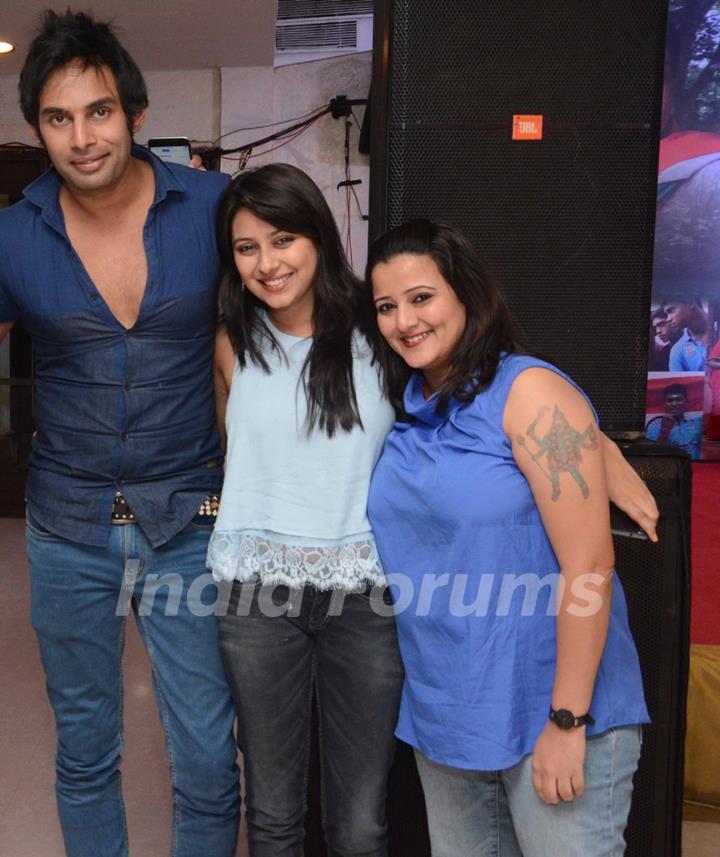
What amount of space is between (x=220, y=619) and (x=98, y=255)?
641mm

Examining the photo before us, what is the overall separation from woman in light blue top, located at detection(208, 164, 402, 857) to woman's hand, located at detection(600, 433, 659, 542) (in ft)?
1.19

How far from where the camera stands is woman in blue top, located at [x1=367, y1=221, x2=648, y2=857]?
1220mm

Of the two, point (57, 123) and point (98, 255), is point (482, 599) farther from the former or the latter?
point (57, 123)

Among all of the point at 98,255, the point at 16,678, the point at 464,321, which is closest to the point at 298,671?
the point at 464,321

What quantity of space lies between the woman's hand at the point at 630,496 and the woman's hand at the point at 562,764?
0.34 metres

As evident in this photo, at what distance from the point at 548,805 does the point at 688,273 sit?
17.4 feet

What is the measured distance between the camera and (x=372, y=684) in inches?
55.2

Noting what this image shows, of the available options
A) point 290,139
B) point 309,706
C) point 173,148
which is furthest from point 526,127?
point 290,139

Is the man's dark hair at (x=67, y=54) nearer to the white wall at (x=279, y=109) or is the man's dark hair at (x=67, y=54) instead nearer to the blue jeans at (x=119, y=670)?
the blue jeans at (x=119, y=670)

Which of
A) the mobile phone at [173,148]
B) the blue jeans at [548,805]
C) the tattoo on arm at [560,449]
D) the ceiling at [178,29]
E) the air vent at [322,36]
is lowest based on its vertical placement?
the blue jeans at [548,805]

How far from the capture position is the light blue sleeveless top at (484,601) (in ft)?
4.09

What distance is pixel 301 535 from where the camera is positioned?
139 cm

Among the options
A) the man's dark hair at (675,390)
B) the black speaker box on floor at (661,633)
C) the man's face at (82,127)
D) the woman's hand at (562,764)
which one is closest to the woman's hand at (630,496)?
the black speaker box on floor at (661,633)

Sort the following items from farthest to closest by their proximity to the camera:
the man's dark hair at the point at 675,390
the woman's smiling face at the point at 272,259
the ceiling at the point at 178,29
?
the man's dark hair at the point at 675,390 → the ceiling at the point at 178,29 → the woman's smiling face at the point at 272,259
